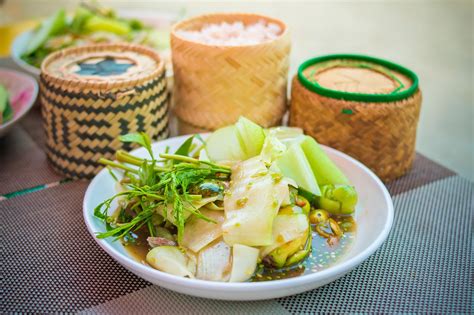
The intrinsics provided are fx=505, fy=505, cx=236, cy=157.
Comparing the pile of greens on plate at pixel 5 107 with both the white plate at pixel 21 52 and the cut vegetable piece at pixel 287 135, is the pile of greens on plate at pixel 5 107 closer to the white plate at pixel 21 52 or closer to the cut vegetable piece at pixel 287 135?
the white plate at pixel 21 52

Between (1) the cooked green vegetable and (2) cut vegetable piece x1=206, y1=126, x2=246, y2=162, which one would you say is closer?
(1) the cooked green vegetable

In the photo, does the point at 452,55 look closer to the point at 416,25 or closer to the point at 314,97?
the point at 416,25

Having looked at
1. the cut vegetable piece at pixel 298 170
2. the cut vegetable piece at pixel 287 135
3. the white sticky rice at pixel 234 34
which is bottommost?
the cut vegetable piece at pixel 298 170

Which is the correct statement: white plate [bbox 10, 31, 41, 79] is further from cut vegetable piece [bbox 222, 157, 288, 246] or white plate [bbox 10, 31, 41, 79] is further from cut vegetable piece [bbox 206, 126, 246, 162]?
cut vegetable piece [bbox 222, 157, 288, 246]

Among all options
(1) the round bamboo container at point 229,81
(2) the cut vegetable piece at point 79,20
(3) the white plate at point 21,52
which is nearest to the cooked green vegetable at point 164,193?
(1) the round bamboo container at point 229,81

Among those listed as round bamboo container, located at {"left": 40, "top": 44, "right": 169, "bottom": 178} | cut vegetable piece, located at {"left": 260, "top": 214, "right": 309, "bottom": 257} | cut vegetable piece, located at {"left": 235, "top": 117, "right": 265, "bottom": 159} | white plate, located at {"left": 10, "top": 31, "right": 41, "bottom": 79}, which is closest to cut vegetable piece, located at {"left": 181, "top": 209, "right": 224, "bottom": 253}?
cut vegetable piece, located at {"left": 260, "top": 214, "right": 309, "bottom": 257}

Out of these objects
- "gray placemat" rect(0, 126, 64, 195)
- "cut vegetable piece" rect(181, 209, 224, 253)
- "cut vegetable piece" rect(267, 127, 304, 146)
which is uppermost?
"cut vegetable piece" rect(267, 127, 304, 146)

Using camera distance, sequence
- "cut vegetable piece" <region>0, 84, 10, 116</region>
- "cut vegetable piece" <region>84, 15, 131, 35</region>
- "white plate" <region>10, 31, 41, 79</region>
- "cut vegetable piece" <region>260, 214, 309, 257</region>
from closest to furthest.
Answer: "cut vegetable piece" <region>260, 214, 309, 257</region>, "cut vegetable piece" <region>0, 84, 10, 116</region>, "white plate" <region>10, 31, 41, 79</region>, "cut vegetable piece" <region>84, 15, 131, 35</region>

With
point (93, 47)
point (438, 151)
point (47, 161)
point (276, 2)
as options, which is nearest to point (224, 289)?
point (47, 161)

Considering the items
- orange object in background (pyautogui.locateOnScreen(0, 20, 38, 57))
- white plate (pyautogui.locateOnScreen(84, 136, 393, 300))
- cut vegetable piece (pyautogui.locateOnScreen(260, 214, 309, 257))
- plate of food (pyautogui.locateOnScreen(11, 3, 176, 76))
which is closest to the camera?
white plate (pyautogui.locateOnScreen(84, 136, 393, 300))
